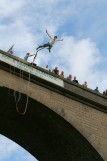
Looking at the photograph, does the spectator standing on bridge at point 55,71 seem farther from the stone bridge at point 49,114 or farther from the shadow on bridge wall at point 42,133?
the shadow on bridge wall at point 42,133

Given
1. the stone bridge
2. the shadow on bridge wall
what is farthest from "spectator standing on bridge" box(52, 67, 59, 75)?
the shadow on bridge wall

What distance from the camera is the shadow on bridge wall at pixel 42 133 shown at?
1769cm

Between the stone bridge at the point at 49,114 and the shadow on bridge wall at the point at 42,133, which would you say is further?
the shadow on bridge wall at the point at 42,133

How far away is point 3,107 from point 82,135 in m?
3.34

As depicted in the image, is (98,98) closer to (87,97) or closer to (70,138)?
(87,97)

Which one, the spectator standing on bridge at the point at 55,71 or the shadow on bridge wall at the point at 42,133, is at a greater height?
the spectator standing on bridge at the point at 55,71

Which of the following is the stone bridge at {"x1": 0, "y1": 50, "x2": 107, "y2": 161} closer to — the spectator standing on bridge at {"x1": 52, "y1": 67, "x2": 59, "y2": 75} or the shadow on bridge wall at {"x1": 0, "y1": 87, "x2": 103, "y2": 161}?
the shadow on bridge wall at {"x1": 0, "y1": 87, "x2": 103, "y2": 161}

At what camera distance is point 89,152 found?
729 inches

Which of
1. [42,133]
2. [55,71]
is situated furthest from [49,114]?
[55,71]

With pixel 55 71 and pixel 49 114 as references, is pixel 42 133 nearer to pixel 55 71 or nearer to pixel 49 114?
pixel 49 114

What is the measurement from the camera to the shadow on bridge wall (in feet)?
58.0

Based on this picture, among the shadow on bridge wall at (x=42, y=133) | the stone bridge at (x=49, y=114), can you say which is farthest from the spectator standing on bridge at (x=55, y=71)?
the shadow on bridge wall at (x=42, y=133)

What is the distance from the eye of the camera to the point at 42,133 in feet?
62.1

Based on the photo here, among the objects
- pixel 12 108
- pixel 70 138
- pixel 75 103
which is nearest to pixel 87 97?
pixel 75 103
